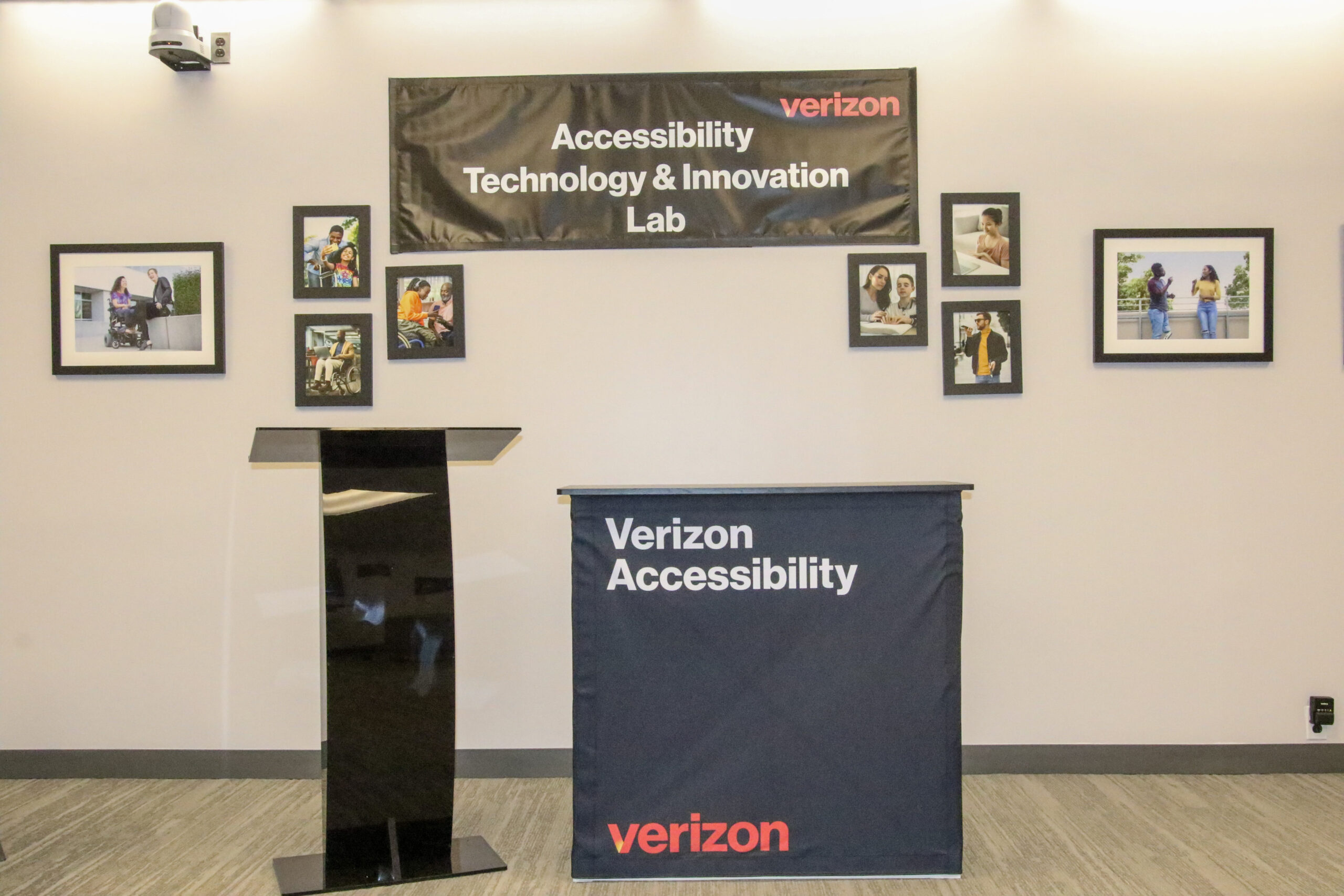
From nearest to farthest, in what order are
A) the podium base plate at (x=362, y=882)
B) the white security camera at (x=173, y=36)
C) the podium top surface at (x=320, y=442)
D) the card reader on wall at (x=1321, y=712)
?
the podium top surface at (x=320, y=442) < the podium base plate at (x=362, y=882) < the white security camera at (x=173, y=36) < the card reader on wall at (x=1321, y=712)

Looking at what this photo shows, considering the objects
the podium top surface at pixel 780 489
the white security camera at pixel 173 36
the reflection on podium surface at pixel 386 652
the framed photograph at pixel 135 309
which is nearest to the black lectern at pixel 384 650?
the reflection on podium surface at pixel 386 652

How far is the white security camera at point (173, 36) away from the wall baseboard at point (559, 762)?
8.43ft

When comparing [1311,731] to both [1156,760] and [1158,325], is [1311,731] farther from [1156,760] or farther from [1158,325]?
[1158,325]

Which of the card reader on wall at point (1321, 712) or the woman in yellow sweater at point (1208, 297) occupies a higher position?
the woman in yellow sweater at point (1208, 297)

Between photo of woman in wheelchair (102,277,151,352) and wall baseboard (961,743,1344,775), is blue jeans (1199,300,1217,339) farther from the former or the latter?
photo of woman in wheelchair (102,277,151,352)

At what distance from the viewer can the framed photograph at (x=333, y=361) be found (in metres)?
3.63

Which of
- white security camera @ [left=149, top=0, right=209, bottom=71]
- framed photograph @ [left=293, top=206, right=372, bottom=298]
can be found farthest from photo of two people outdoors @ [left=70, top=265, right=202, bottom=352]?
white security camera @ [left=149, top=0, right=209, bottom=71]

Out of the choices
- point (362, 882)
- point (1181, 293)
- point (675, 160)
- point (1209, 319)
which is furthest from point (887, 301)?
point (362, 882)

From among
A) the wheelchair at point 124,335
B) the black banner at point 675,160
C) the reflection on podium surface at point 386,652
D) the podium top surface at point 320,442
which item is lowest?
the reflection on podium surface at point 386,652

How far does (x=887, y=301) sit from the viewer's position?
363 cm

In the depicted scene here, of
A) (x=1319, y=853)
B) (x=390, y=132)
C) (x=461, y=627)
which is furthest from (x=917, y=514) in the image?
(x=390, y=132)

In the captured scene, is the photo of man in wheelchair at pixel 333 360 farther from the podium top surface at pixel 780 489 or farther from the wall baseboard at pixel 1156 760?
the wall baseboard at pixel 1156 760

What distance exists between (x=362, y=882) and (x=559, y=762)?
3.44ft

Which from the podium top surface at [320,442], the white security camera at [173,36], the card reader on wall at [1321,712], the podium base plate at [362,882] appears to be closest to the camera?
the podium top surface at [320,442]
